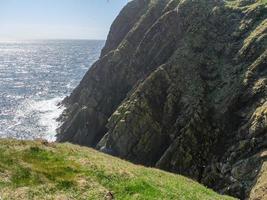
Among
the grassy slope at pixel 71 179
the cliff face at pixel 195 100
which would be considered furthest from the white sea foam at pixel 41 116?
the grassy slope at pixel 71 179

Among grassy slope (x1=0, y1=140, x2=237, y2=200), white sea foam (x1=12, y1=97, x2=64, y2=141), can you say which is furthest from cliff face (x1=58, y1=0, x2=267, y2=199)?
grassy slope (x1=0, y1=140, x2=237, y2=200)

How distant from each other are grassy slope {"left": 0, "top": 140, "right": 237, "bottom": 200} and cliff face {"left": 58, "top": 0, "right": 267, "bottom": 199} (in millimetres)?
14878

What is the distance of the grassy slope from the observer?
35.1 metres

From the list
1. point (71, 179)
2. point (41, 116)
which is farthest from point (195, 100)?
point (41, 116)

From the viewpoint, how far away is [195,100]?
73875 millimetres

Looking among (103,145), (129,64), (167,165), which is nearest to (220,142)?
(167,165)

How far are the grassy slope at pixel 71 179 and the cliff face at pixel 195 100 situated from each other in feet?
48.8

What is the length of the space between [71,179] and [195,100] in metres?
40.7

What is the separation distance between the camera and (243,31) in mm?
86250

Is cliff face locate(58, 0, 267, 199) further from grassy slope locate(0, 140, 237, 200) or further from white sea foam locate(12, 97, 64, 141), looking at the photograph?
grassy slope locate(0, 140, 237, 200)

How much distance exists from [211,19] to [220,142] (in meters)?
38.1

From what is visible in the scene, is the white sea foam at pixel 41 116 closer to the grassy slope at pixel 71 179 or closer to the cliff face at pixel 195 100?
the cliff face at pixel 195 100

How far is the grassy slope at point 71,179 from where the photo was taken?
3509 centimetres

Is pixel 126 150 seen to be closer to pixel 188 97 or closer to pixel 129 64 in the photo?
pixel 188 97
